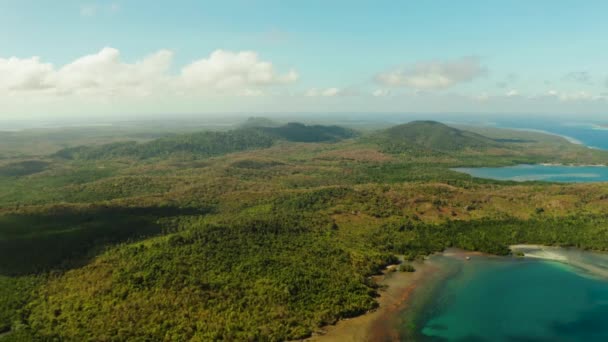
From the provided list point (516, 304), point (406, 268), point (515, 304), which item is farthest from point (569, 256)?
point (406, 268)

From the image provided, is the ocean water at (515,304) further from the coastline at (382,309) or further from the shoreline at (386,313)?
the coastline at (382,309)

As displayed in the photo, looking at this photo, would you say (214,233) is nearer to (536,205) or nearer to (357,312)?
(357,312)

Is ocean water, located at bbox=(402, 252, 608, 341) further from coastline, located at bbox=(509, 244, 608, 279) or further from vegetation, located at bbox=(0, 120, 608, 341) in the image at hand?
vegetation, located at bbox=(0, 120, 608, 341)

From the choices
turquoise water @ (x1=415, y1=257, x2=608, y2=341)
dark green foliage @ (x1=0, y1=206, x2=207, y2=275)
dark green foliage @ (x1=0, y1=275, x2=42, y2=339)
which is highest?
dark green foliage @ (x1=0, y1=206, x2=207, y2=275)

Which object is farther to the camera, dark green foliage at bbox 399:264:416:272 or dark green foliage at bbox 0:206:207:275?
dark green foliage at bbox 399:264:416:272

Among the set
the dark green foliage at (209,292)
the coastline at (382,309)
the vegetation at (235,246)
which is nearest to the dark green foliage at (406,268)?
the vegetation at (235,246)

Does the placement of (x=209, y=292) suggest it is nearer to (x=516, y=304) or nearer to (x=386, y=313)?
(x=386, y=313)

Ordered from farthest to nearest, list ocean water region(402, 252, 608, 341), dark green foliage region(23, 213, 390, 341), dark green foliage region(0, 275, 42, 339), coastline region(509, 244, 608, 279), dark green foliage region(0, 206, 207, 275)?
1. coastline region(509, 244, 608, 279)
2. dark green foliage region(0, 206, 207, 275)
3. dark green foliage region(0, 275, 42, 339)
4. ocean water region(402, 252, 608, 341)
5. dark green foliage region(23, 213, 390, 341)

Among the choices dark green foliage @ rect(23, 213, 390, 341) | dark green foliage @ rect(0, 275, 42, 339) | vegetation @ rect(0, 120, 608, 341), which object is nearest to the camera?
dark green foliage @ rect(23, 213, 390, 341)

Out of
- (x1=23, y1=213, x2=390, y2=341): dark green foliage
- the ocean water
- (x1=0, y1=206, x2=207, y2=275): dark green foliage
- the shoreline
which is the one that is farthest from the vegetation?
the ocean water
